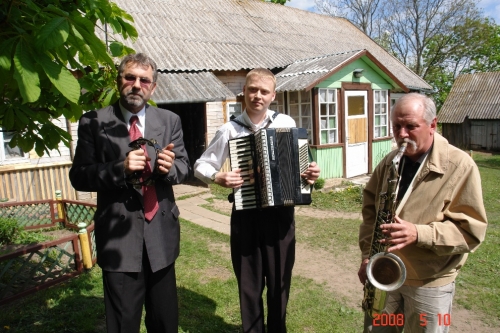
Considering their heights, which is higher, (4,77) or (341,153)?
(4,77)

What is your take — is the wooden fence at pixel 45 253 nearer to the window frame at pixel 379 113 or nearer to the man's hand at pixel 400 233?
the man's hand at pixel 400 233

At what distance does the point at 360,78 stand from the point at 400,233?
10.2 m

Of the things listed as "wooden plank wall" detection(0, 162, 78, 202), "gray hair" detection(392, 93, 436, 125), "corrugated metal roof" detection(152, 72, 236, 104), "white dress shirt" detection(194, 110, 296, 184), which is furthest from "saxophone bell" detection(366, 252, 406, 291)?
"wooden plank wall" detection(0, 162, 78, 202)

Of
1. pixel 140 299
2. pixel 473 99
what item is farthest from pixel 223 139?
pixel 473 99

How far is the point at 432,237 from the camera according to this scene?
1960 mm

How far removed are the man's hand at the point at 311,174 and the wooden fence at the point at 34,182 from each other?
7.27 m

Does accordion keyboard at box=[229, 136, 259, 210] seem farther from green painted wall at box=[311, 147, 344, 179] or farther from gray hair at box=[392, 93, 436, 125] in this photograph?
green painted wall at box=[311, 147, 344, 179]

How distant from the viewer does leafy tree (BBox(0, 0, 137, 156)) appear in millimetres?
1533

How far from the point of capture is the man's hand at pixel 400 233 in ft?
6.36

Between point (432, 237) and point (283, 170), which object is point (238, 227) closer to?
point (283, 170)

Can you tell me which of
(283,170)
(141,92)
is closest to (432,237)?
(283,170)

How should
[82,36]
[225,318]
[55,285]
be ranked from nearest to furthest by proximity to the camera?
[82,36], [225,318], [55,285]

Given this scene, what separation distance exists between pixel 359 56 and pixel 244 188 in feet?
30.5

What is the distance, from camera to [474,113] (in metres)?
21.4
